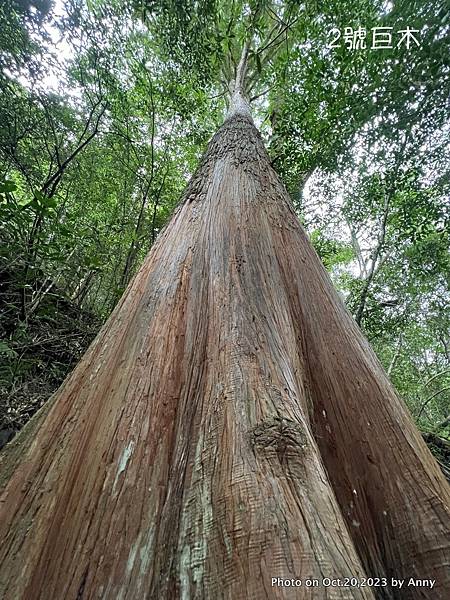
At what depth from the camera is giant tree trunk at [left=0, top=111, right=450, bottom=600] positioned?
676 millimetres

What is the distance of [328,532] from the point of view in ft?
2.21

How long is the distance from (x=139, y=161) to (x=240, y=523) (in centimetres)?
466

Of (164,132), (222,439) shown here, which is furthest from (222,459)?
(164,132)

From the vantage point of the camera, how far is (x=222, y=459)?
80cm

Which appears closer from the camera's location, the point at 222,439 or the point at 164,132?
the point at 222,439

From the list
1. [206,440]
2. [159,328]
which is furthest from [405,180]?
[206,440]

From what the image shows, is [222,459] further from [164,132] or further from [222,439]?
[164,132]

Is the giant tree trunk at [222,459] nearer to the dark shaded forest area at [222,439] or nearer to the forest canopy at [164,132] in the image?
the dark shaded forest area at [222,439]

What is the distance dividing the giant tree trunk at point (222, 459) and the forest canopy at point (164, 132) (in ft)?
3.74

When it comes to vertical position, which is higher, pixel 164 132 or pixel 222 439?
pixel 164 132

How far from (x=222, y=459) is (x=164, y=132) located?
5.33 metres

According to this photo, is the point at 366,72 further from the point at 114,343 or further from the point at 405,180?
the point at 114,343

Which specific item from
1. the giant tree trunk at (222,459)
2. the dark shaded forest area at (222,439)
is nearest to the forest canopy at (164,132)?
the dark shaded forest area at (222,439)

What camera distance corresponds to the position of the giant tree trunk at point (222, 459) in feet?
2.22
